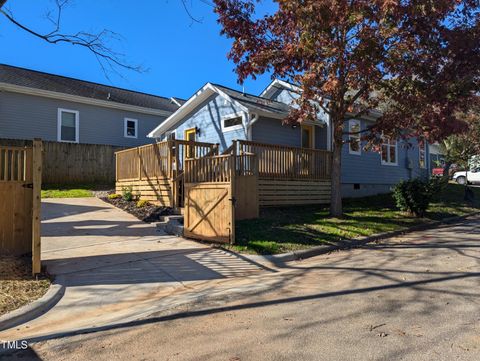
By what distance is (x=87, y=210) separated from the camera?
1226cm

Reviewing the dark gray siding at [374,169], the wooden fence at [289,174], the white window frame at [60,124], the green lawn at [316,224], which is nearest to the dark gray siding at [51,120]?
the white window frame at [60,124]

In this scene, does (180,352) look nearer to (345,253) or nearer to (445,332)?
(445,332)

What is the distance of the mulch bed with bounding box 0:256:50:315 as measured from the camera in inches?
194

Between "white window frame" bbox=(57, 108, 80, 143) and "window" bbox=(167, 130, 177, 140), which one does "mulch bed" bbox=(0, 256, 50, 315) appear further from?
"white window frame" bbox=(57, 108, 80, 143)

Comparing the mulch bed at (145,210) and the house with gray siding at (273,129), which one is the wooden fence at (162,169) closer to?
the mulch bed at (145,210)

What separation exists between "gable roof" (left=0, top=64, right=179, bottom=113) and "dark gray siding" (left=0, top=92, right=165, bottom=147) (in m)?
0.59

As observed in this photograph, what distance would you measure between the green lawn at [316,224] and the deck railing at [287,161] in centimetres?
115

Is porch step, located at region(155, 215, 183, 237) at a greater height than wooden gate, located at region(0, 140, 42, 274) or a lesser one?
lesser

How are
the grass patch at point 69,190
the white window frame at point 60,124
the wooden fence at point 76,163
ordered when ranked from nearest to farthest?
the grass patch at point 69,190 < the wooden fence at point 76,163 < the white window frame at point 60,124

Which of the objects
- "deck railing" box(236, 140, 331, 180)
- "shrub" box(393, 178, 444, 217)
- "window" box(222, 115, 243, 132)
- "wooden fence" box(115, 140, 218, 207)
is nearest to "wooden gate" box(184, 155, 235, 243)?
"wooden fence" box(115, 140, 218, 207)

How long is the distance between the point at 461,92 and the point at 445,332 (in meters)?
8.42

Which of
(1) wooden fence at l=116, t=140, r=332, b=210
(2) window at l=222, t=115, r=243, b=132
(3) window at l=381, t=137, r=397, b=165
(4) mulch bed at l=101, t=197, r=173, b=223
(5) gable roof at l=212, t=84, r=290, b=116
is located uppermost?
(5) gable roof at l=212, t=84, r=290, b=116

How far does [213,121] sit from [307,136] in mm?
3897

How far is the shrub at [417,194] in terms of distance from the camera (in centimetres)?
1199
